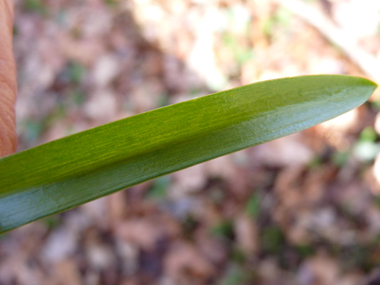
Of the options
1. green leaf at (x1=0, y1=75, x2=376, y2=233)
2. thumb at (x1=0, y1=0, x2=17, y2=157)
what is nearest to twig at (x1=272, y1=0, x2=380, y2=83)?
green leaf at (x1=0, y1=75, x2=376, y2=233)

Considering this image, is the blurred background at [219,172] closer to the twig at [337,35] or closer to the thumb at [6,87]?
the twig at [337,35]

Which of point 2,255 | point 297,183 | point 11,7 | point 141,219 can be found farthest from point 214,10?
point 2,255

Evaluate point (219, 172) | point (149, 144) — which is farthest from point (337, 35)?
point (149, 144)

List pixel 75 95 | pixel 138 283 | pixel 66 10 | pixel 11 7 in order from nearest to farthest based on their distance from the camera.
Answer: pixel 11 7
pixel 138 283
pixel 75 95
pixel 66 10

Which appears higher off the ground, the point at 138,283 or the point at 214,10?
the point at 214,10

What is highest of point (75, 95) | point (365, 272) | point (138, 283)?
point (75, 95)

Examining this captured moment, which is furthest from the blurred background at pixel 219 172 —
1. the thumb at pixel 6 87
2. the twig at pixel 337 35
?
the thumb at pixel 6 87

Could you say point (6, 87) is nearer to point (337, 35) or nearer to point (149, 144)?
point (149, 144)

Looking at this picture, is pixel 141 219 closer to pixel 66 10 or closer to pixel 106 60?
pixel 106 60
